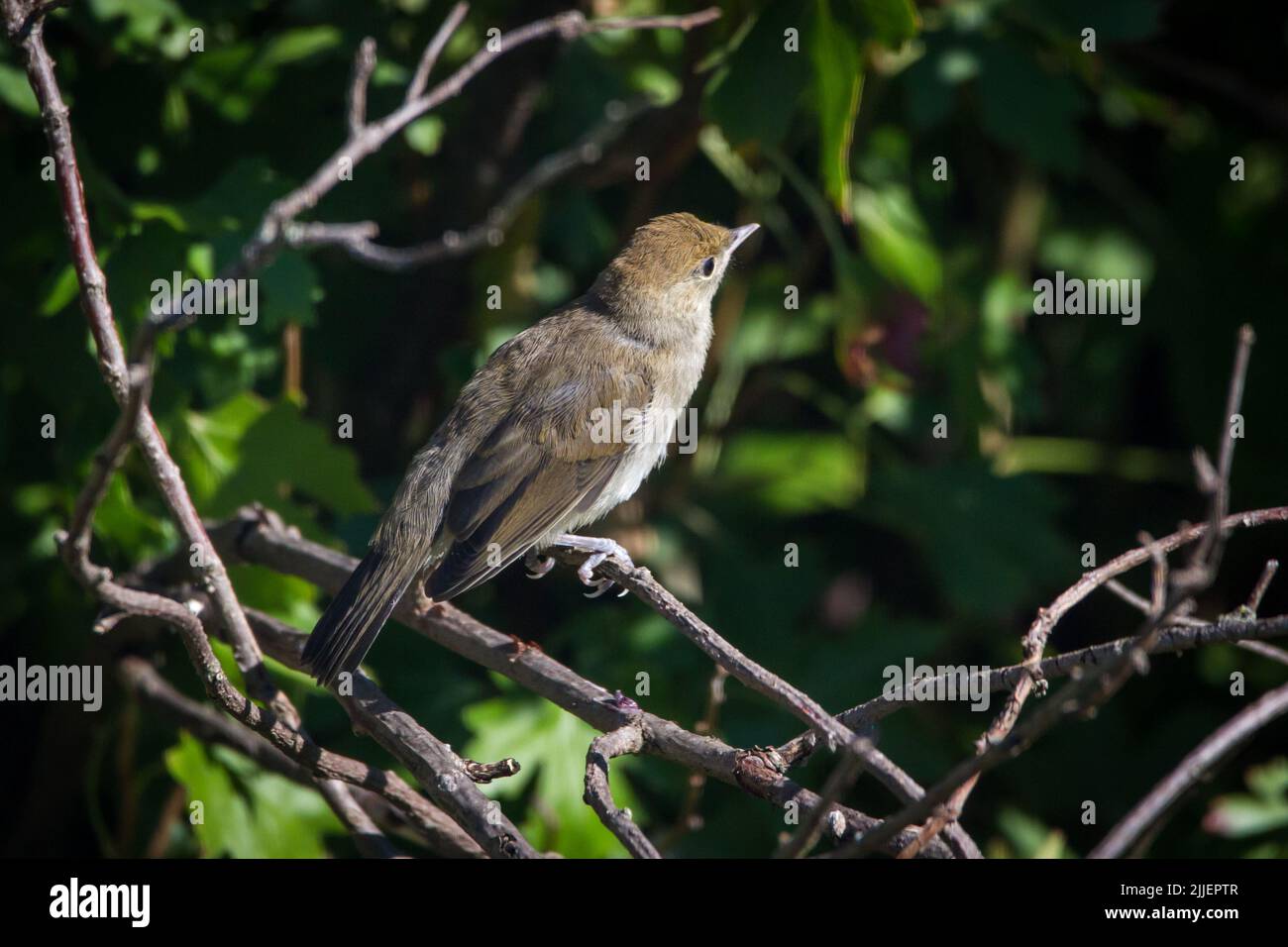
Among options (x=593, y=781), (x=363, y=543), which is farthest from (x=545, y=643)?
(x=593, y=781)

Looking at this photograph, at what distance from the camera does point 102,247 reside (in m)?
3.68

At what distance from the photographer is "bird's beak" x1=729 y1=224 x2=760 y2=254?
4.59m

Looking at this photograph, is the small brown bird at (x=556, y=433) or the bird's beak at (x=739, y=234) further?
the bird's beak at (x=739, y=234)

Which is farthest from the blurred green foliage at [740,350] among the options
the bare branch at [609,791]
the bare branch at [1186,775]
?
the bare branch at [1186,775]

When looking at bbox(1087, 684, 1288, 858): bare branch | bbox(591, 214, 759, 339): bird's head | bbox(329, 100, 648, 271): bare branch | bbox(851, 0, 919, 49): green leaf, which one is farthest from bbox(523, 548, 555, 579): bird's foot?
bbox(1087, 684, 1288, 858): bare branch

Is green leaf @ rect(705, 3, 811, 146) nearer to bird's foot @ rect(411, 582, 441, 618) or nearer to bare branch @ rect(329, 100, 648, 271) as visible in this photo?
bare branch @ rect(329, 100, 648, 271)

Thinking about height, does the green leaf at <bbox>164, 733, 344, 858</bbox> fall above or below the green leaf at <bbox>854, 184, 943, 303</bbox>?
below

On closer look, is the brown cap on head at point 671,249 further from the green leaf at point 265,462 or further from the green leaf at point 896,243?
the green leaf at point 265,462

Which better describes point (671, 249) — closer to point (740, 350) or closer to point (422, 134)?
point (740, 350)

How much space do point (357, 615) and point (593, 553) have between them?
2.82 feet

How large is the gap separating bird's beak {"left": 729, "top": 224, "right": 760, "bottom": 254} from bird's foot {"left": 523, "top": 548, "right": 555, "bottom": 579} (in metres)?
1.33

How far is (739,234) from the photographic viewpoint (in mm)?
4605

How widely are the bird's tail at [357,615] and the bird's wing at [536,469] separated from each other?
17 centimetres

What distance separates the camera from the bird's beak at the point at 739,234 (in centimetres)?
459
